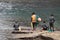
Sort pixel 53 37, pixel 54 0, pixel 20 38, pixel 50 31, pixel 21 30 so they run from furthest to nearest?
pixel 54 0
pixel 21 30
pixel 50 31
pixel 20 38
pixel 53 37

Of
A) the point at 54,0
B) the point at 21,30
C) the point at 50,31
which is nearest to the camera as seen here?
the point at 50,31

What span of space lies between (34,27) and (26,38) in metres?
3.67

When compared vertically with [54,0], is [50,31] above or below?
below

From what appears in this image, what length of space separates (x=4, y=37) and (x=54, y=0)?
88448 mm

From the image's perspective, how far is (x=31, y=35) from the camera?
25.1m

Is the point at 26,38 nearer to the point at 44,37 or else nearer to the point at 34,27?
the point at 44,37

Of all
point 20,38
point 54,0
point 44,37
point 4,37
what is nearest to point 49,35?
point 44,37

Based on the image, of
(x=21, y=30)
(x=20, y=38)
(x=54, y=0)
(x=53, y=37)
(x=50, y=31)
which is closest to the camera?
(x=53, y=37)

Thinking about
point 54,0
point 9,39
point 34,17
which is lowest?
point 9,39

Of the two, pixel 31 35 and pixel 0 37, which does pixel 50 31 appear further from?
pixel 0 37

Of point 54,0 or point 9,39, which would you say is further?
point 54,0

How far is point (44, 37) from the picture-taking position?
23578mm

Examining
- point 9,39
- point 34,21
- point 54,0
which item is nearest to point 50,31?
point 34,21

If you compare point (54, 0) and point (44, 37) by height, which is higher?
point (54, 0)
